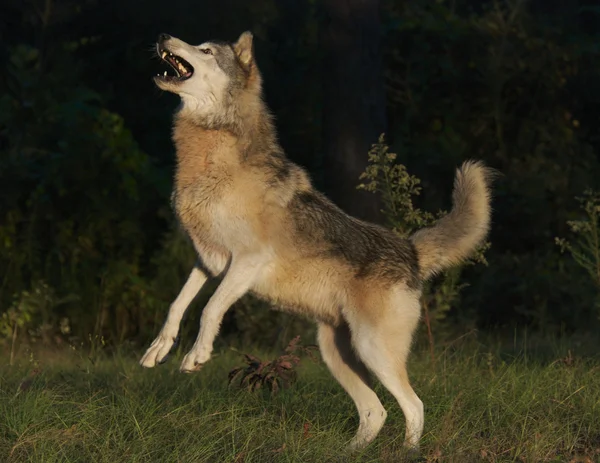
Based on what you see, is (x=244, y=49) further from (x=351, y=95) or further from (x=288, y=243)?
(x=351, y=95)

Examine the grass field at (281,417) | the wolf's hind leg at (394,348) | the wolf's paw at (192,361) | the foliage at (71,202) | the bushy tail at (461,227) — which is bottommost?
the foliage at (71,202)

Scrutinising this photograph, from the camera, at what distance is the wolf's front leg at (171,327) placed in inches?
235

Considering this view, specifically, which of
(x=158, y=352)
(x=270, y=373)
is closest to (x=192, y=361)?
(x=158, y=352)

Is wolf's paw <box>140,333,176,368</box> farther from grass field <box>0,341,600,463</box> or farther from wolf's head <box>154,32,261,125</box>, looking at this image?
wolf's head <box>154,32,261,125</box>

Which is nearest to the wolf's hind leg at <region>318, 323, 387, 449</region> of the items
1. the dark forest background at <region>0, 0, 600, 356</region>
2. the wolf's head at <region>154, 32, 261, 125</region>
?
the wolf's head at <region>154, 32, 261, 125</region>

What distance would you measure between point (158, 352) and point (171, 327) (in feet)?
0.56

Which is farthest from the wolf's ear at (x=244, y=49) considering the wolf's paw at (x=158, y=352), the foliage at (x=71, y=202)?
the foliage at (x=71, y=202)

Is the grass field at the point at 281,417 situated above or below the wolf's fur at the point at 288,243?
below

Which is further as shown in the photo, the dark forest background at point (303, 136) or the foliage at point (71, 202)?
the foliage at point (71, 202)

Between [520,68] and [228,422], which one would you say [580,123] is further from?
[228,422]

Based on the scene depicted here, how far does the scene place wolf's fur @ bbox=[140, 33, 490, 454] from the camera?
241 inches

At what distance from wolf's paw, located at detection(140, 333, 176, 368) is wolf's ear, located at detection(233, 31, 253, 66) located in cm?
180

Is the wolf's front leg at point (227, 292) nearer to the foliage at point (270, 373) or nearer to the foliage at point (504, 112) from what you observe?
the foliage at point (270, 373)

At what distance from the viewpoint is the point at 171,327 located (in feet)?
20.0
